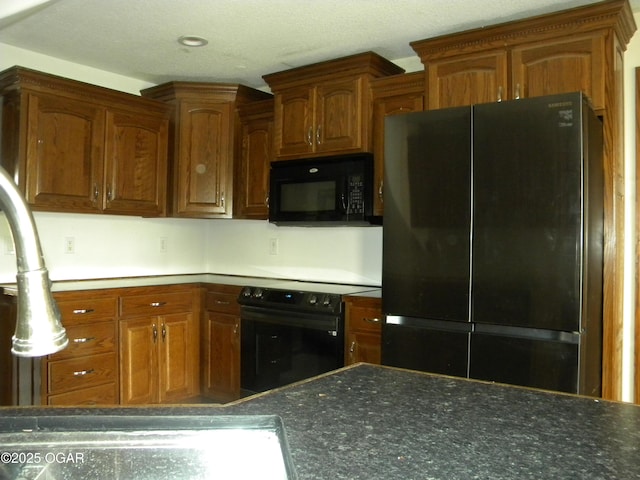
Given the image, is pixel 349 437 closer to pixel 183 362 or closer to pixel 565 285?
pixel 565 285

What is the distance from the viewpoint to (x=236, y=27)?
2.81 meters

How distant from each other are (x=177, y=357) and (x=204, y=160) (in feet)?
4.35

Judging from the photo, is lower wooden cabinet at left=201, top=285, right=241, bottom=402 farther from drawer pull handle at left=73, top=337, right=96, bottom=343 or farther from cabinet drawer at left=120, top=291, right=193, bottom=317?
drawer pull handle at left=73, top=337, right=96, bottom=343

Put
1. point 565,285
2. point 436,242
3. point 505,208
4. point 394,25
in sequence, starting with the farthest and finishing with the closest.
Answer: point 394,25, point 436,242, point 505,208, point 565,285

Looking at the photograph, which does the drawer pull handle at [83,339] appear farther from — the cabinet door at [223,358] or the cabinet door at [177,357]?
the cabinet door at [223,358]

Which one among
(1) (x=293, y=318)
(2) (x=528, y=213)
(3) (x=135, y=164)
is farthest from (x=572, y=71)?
(3) (x=135, y=164)

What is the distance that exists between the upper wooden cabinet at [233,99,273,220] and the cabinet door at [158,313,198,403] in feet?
2.71

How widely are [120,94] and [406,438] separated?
3174 mm

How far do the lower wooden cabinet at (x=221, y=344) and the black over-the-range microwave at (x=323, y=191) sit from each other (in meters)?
0.61

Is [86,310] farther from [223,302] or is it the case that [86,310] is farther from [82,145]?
[82,145]

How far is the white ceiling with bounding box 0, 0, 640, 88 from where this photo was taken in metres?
2.55

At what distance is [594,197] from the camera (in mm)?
2223

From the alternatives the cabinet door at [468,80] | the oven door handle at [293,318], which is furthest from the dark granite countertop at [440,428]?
the cabinet door at [468,80]

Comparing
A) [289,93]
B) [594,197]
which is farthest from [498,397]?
[289,93]
